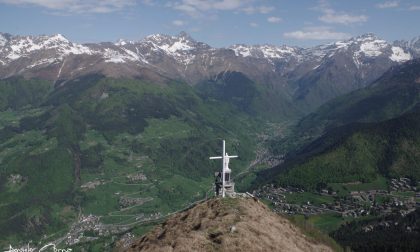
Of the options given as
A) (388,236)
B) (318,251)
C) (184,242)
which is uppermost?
(184,242)

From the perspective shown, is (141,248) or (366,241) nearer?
(141,248)

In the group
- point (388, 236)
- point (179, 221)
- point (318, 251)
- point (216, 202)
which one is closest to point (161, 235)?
point (179, 221)

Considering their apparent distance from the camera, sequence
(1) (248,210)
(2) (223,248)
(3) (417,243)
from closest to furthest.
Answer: (2) (223,248), (1) (248,210), (3) (417,243)

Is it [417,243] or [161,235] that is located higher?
[161,235]

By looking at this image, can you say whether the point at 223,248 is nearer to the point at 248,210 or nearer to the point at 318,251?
the point at 248,210

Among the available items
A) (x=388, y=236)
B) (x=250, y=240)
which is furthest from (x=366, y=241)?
(x=250, y=240)

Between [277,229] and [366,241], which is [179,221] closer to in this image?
[277,229]

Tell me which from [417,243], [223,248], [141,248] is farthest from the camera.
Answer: [417,243]
